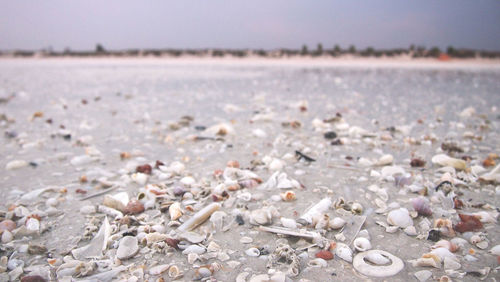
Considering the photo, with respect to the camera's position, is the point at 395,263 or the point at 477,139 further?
the point at 477,139

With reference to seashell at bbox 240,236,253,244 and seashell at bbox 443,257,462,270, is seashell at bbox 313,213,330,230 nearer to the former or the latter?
seashell at bbox 240,236,253,244

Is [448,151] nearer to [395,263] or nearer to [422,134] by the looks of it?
[422,134]

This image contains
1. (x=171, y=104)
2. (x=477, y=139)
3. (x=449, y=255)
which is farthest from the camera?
(x=171, y=104)

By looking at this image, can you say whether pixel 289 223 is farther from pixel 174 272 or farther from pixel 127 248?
pixel 127 248

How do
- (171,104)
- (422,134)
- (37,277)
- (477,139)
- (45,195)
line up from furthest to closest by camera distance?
(171,104), (422,134), (477,139), (45,195), (37,277)

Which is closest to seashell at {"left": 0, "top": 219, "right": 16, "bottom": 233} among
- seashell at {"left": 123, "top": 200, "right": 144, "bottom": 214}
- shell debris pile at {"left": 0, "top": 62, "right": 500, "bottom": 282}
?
shell debris pile at {"left": 0, "top": 62, "right": 500, "bottom": 282}

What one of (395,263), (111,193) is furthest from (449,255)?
(111,193)

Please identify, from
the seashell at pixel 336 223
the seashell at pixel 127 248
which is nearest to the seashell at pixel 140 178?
the seashell at pixel 127 248
